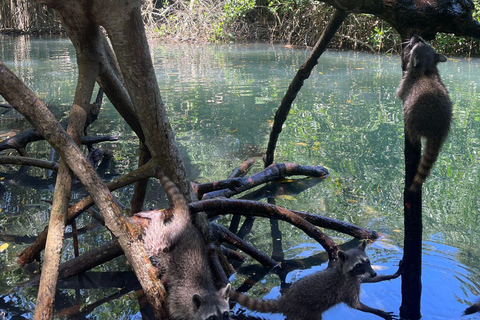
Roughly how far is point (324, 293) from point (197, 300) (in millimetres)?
A: 984

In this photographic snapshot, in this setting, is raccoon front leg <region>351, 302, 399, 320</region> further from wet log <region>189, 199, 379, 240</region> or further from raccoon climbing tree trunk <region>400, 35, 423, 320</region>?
wet log <region>189, 199, 379, 240</region>

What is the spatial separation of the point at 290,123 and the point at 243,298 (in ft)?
19.4

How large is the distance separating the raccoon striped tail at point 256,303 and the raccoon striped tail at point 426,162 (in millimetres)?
1347

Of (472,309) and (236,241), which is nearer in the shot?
(472,309)

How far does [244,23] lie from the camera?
22875 millimetres

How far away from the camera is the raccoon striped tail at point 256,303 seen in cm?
351

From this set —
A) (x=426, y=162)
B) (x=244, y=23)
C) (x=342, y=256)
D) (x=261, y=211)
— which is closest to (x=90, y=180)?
(x=261, y=211)

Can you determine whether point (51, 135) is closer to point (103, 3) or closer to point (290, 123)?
point (103, 3)

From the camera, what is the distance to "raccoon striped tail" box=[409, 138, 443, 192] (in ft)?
11.2

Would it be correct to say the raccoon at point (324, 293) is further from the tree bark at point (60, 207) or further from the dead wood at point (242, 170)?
the dead wood at point (242, 170)

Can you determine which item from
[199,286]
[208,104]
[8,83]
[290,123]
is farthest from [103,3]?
[208,104]

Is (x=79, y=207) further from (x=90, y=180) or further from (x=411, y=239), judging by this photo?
(x=411, y=239)

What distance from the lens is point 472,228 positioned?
4.96 meters

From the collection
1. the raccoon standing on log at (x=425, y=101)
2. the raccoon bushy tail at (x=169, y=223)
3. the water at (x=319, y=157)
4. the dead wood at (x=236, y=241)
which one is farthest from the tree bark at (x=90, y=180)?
the raccoon standing on log at (x=425, y=101)
